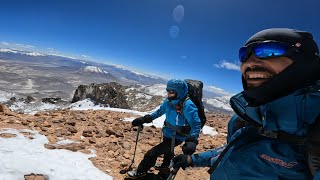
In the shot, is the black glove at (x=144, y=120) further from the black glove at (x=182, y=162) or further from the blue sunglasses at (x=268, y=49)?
the blue sunglasses at (x=268, y=49)

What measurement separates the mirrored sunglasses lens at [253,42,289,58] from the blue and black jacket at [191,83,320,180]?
0.41m

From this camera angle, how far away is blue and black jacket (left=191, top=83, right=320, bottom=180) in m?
2.08

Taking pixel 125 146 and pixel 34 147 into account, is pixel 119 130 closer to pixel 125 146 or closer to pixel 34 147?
pixel 125 146

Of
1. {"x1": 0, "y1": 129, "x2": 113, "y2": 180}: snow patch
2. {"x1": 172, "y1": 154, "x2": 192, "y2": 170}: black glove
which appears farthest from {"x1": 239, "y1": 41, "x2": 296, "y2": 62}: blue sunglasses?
{"x1": 0, "y1": 129, "x2": 113, "y2": 180}: snow patch

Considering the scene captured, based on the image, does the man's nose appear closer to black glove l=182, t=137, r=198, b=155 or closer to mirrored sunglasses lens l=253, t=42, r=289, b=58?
mirrored sunglasses lens l=253, t=42, r=289, b=58

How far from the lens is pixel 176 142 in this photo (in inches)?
330

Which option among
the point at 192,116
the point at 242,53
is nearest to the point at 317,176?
the point at 242,53

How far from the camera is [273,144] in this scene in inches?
90.7

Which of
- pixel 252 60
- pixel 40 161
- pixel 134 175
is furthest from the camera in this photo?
pixel 134 175

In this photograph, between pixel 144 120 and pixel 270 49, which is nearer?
pixel 270 49

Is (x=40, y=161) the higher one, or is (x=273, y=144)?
(x=273, y=144)

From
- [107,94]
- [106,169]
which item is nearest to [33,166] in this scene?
[106,169]

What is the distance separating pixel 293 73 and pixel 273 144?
24.6 inches

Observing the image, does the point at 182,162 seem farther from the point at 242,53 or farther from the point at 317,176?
the point at 317,176
